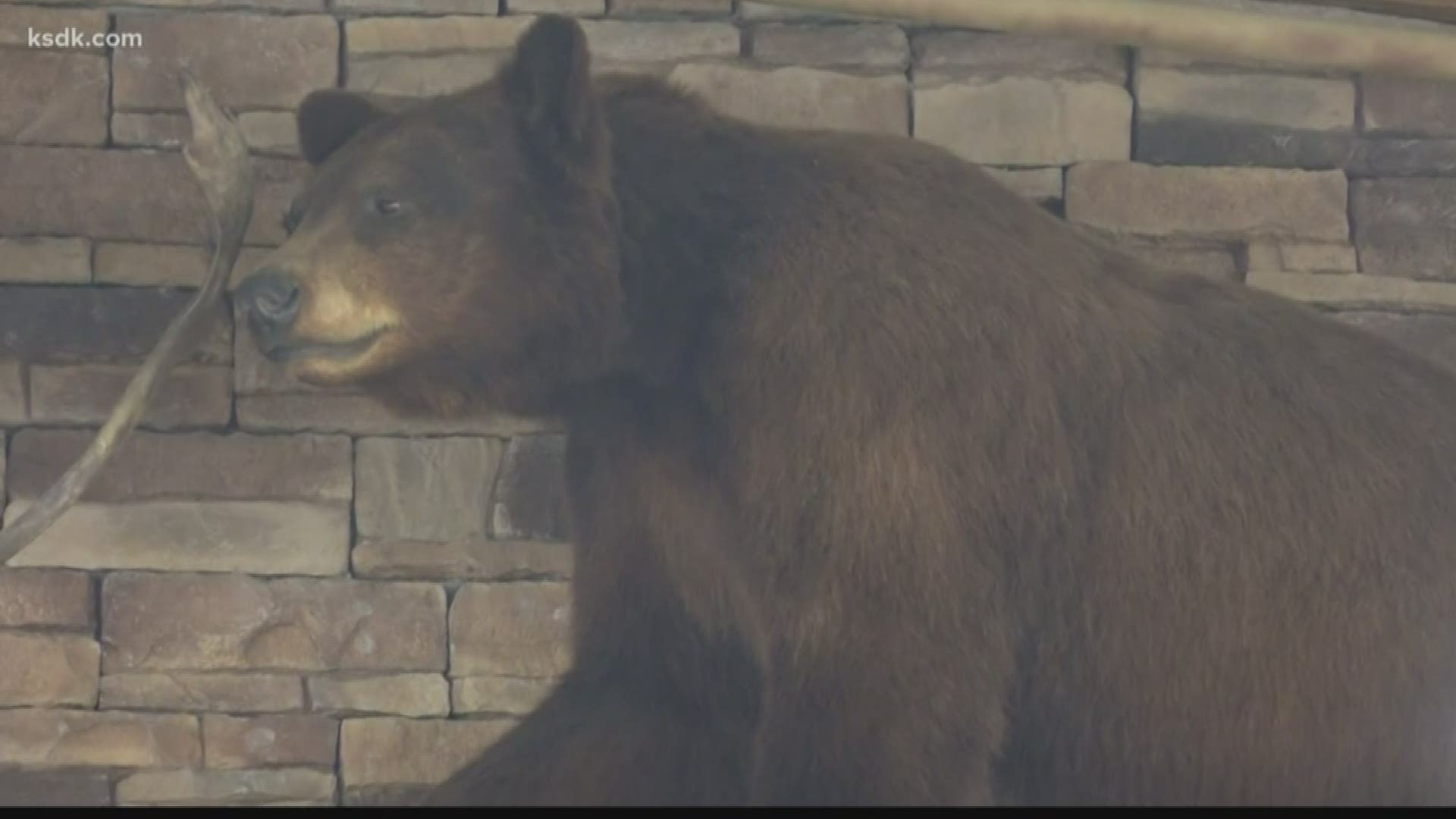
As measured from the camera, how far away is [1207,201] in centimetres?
400

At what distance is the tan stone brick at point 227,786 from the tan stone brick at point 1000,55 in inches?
57.5

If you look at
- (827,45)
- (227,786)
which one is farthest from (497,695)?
(827,45)

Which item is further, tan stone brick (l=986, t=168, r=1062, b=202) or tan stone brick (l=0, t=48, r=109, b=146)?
tan stone brick (l=986, t=168, r=1062, b=202)

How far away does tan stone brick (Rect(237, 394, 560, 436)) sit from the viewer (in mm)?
3891

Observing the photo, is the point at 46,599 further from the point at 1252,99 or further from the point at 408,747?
the point at 1252,99

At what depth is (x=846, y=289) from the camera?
11.1ft

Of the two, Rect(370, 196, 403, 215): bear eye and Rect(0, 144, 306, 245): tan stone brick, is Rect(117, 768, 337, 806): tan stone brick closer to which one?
Rect(0, 144, 306, 245): tan stone brick

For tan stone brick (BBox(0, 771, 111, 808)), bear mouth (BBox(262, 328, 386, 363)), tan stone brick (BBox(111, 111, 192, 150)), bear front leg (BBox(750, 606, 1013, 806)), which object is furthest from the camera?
tan stone brick (BBox(111, 111, 192, 150))

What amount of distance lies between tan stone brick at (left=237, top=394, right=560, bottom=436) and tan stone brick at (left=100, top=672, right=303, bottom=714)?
39 cm

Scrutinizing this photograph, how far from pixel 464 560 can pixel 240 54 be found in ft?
2.83

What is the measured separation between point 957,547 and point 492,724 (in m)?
0.91

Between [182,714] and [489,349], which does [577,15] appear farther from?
[182,714]

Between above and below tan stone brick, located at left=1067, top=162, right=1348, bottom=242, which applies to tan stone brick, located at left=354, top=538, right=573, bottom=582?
below

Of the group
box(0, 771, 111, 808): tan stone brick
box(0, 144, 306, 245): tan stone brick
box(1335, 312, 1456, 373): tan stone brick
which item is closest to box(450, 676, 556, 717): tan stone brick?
box(0, 771, 111, 808): tan stone brick
